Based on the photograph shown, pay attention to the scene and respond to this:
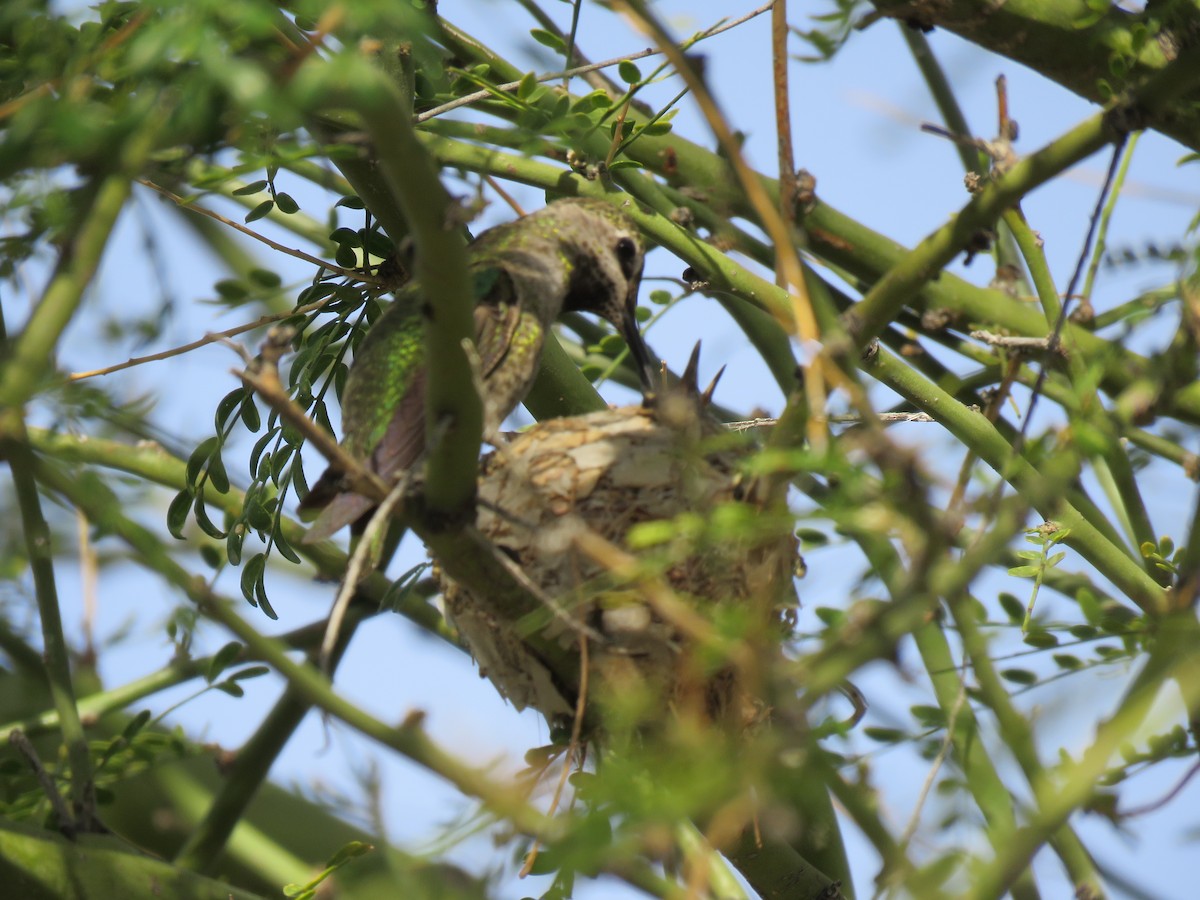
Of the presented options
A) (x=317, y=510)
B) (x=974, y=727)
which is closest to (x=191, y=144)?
(x=317, y=510)

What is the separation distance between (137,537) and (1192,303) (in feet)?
4.99

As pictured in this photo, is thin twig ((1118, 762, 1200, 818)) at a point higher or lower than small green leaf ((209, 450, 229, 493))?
lower

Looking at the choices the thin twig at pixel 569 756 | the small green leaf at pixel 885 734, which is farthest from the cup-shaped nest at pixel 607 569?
the small green leaf at pixel 885 734

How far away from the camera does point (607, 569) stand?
2521mm

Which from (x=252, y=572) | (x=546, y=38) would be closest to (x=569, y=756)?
(x=252, y=572)

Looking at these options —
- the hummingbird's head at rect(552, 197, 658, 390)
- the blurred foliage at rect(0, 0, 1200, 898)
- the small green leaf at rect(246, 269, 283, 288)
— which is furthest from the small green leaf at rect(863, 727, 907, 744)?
the small green leaf at rect(246, 269, 283, 288)

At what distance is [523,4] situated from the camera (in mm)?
4172

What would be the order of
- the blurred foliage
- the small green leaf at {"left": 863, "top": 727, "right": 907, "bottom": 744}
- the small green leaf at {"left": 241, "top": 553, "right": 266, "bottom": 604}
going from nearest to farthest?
the blurred foliage → the small green leaf at {"left": 241, "top": 553, "right": 266, "bottom": 604} → the small green leaf at {"left": 863, "top": 727, "right": 907, "bottom": 744}

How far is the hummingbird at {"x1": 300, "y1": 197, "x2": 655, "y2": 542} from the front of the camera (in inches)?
114

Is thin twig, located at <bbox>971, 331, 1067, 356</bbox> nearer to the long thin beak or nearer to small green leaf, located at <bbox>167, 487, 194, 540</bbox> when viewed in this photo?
the long thin beak

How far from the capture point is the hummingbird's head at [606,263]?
11.8 ft

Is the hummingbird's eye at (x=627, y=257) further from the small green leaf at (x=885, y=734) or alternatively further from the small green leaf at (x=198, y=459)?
the small green leaf at (x=885, y=734)

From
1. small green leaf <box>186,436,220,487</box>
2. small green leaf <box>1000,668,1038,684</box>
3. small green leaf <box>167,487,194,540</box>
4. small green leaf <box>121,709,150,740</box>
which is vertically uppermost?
small green leaf <box>186,436,220,487</box>

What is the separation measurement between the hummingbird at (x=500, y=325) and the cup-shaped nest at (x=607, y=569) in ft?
0.64
